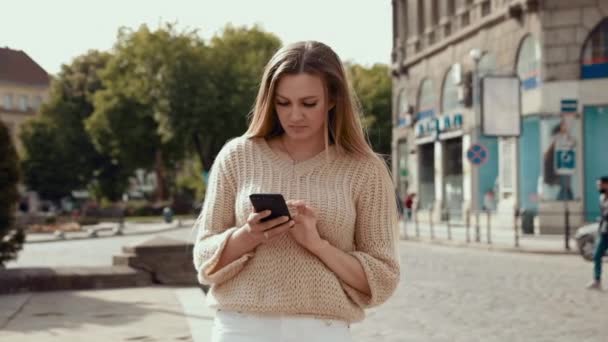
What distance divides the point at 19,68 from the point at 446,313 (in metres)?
7.67

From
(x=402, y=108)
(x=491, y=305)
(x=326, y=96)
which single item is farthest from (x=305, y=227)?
(x=402, y=108)

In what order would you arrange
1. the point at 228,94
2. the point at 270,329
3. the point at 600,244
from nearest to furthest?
the point at 270,329, the point at 600,244, the point at 228,94

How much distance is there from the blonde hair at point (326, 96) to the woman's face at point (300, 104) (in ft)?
0.07

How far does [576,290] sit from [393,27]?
127ft

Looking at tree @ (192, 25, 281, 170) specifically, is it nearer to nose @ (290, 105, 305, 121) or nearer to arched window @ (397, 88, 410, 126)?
arched window @ (397, 88, 410, 126)

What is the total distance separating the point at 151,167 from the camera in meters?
79.4

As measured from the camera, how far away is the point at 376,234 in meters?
3.63

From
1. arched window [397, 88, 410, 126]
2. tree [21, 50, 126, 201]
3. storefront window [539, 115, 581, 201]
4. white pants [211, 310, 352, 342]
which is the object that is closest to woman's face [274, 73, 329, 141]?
white pants [211, 310, 352, 342]

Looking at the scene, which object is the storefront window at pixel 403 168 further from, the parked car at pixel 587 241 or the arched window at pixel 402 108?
the parked car at pixel 587 241

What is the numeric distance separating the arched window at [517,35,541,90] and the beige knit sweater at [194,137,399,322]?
102ft


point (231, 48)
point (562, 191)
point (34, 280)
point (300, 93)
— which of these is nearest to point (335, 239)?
point (300, 93)

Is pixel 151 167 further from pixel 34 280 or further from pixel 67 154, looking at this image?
pixel 34 280

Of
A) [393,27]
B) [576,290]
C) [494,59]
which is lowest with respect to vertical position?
[576,290]

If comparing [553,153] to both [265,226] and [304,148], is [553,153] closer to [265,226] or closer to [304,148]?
[304,148]
